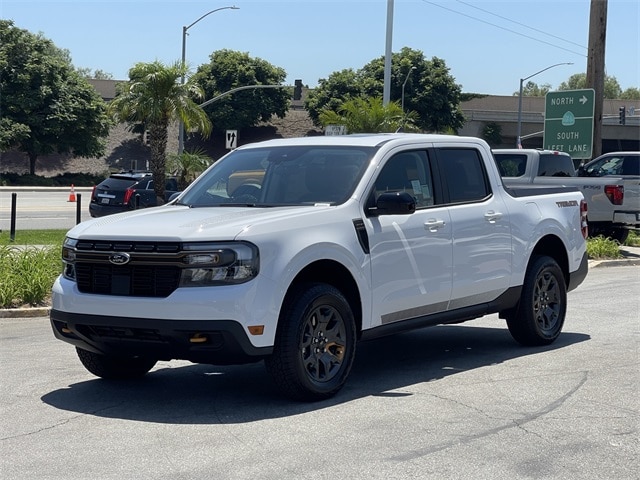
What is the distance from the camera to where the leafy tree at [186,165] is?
29156 mm

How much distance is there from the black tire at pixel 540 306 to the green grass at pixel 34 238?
420 inches

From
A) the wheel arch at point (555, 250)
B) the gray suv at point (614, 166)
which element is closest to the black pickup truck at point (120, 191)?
the gray suv at point (614, 166)

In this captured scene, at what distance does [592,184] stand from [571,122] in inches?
215

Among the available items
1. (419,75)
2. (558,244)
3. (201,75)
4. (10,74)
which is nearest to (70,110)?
(10,74)

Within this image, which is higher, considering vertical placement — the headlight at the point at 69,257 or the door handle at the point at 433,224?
the door handle at the point at 433,224

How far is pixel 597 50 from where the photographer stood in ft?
83.9

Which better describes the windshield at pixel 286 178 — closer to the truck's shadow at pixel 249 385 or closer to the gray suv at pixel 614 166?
the truck's shadow at pixel 249 385

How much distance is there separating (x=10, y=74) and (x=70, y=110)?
14.2 ft

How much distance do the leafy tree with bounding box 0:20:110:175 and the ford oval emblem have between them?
58734 millimetres

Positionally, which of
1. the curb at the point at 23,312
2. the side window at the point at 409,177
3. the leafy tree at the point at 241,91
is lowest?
the curb at the point at 23,312

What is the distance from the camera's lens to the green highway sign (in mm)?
25266

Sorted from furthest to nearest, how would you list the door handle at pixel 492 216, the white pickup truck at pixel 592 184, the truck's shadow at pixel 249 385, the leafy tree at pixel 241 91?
the leafy tree at pixel 241 91, the white pickup truck at pixel 592 184, the door handle at pixel 492 216, the truck's shadow at pixel 249 385

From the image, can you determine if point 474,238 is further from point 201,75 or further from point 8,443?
point 201,75

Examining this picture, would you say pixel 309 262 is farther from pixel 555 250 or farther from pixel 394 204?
pixel 555 250
